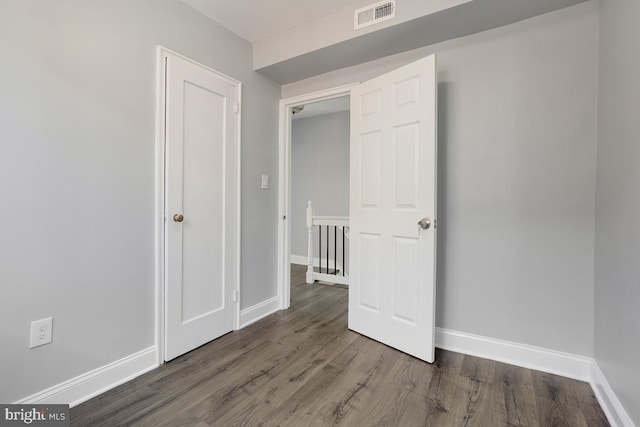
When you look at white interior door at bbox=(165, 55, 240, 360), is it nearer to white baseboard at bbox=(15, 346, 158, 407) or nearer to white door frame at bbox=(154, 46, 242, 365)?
white door frame at bbox=(154, 46, 242, 365)

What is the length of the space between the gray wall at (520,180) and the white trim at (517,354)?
0.04 meters

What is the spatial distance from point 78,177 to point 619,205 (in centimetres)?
276

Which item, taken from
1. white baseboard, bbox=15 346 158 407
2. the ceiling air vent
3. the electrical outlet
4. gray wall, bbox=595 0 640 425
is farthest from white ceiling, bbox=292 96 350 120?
the electrical outlet

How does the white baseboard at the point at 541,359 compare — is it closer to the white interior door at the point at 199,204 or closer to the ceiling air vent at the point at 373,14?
the white interior door at the point at 199,204

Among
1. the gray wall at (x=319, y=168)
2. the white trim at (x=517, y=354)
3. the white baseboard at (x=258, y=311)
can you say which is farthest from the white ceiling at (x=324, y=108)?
the white trim at (x=517, y=354)

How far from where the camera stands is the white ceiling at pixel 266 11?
6.84 ft

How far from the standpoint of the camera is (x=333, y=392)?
1.68 meters

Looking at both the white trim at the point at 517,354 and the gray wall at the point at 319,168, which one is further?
the gray wall at the point at 319,168

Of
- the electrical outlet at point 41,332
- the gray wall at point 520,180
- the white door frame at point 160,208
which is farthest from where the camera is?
the white door frame at point 160,208

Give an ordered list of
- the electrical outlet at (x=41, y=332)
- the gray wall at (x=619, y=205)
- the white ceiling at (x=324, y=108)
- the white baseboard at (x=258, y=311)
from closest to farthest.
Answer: the gray wall at (x=619, y=205)
the electrical outlet at (x=41, y=332)
the white baseboard at (x=258, y=311)
the white ceiling at (x=324, y=108)

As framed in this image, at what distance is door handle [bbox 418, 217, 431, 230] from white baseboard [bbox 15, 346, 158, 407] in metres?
1.94

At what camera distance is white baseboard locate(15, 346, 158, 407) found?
4.86 ft

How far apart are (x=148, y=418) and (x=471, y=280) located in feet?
6.91

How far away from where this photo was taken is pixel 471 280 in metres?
2.12
